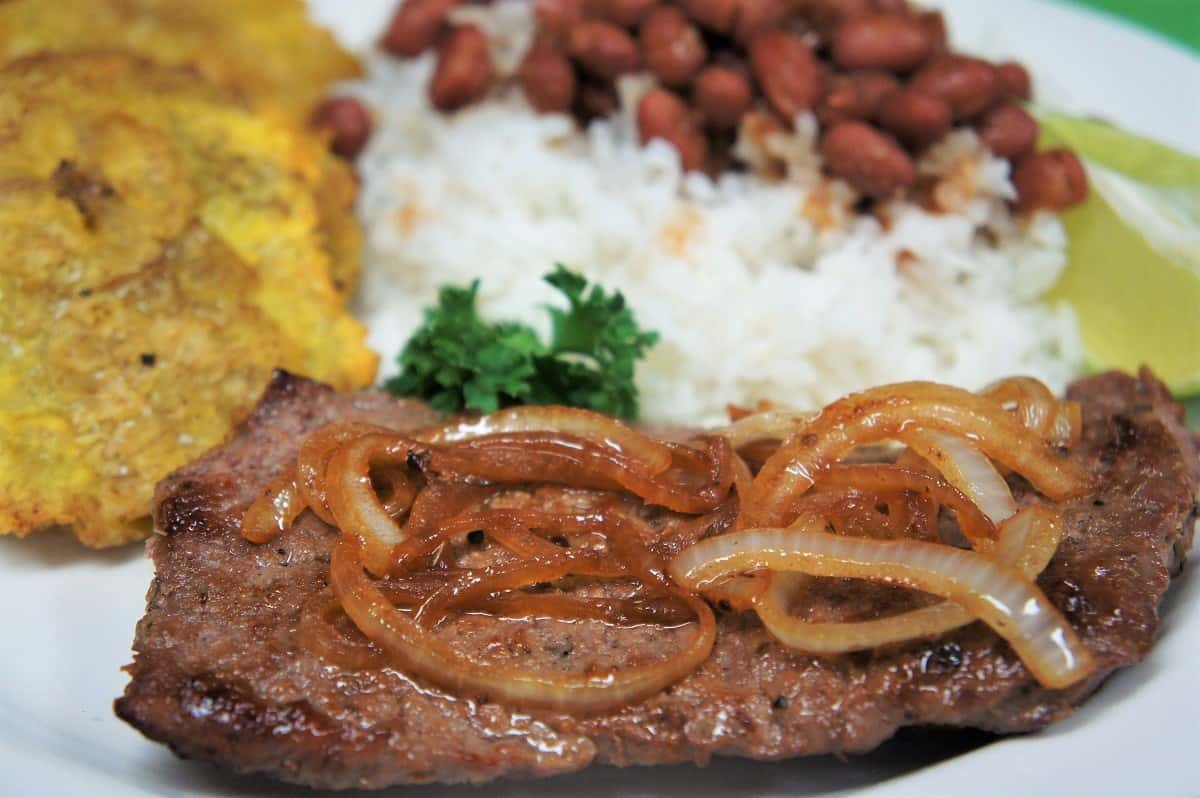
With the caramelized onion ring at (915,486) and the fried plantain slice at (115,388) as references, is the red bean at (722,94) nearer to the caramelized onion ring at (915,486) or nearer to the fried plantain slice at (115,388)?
the fried plantain slice at (115,388)

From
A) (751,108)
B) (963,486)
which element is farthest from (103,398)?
(751,108)

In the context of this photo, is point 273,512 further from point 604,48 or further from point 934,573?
point 604,48

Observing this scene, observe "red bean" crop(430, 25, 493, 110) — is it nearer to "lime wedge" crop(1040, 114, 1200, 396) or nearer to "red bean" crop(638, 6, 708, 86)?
"red bean" crop(638, 6, 708, 86)

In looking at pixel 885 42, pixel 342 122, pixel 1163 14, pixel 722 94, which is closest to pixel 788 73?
pixel 722 94

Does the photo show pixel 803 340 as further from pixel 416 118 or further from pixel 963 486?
pixel 416 118

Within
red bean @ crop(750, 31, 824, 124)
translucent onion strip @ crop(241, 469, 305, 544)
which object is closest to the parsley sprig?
translucent onion strip @ crop(241, 469, 305, 544)

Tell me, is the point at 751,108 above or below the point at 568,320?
above
